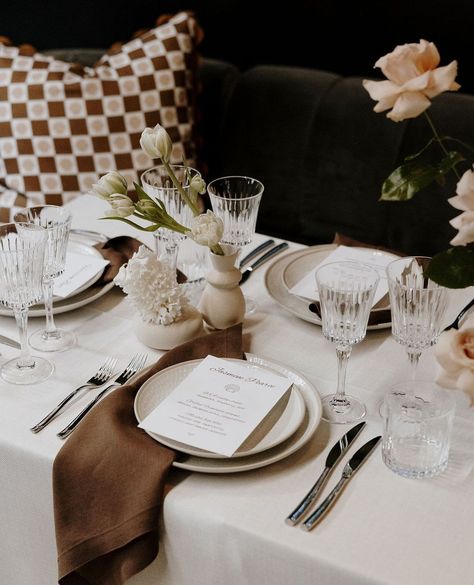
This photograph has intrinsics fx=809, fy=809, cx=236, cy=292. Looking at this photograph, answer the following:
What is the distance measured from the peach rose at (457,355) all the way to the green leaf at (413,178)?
0.17 m

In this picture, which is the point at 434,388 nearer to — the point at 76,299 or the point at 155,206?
the point at 155,206

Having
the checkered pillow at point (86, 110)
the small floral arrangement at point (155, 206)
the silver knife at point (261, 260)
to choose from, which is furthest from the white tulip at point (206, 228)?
the checkered pillow at point (86, 110)

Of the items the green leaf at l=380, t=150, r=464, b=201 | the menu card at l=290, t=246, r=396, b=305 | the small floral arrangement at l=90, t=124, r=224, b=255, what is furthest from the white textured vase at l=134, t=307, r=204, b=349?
the green leaf at l=380, t=150, r=464, b=201

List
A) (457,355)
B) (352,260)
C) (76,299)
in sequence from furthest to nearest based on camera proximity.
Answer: (352,260), (76,299), (457,355)

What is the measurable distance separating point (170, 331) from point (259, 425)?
261mm

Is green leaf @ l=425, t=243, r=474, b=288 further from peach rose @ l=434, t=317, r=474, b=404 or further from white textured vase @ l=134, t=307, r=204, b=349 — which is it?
white textured vase @ l=134, t=307, r=204, b=349

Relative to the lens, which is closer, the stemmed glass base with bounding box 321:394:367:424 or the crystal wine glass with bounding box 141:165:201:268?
the stemmed glass base with bounding box 321:394:367:424

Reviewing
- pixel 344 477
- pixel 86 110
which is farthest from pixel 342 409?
pixel 86 110

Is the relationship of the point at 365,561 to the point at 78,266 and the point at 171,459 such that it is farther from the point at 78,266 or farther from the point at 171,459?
the point at 78,266

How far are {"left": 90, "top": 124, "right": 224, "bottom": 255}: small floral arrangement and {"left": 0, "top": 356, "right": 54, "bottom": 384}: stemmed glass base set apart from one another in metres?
0.25

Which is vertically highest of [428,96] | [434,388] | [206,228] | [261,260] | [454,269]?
[428,96]

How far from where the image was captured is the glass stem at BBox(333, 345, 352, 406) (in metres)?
1.14

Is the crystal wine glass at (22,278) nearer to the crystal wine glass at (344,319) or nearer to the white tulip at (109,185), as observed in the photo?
the white tulip at (109,185)

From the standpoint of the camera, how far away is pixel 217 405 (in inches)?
43.9
